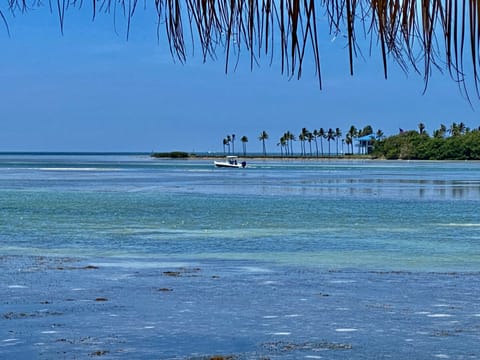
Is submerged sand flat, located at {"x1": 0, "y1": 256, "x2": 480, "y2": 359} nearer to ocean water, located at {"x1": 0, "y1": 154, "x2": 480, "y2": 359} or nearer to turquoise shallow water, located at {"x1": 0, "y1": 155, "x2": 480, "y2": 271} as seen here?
ocean water, located at {"x1": 0, "y1": 154, "x2": 480, "y2": 359}

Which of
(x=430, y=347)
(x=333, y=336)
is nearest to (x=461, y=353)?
(x=430, y=347)

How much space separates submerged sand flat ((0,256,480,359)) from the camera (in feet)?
32.6

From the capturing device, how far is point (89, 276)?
1617 centimetres

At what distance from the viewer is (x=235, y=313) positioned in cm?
1222

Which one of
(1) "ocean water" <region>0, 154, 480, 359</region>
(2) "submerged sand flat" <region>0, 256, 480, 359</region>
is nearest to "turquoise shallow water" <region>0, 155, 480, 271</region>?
(1) "ocean water" <region>0, 154, 480, 359</region>

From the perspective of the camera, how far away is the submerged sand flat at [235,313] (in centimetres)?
994

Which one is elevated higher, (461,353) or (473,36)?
(473,36)

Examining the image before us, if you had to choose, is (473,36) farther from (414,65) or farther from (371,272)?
(371,272)

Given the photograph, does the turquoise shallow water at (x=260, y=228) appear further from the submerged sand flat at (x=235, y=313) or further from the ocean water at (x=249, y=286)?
the submerged sand flat at (x=235, y=313)

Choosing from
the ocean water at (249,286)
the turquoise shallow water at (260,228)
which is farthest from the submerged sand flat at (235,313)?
the turquoise shallow water at (260,228)

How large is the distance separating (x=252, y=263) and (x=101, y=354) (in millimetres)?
9402

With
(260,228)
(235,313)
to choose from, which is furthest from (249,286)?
(260,228)

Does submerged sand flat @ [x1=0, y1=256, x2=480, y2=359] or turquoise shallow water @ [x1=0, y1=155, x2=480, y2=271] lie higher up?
submerged sand flat @ [x1=0, y1=256, x2=480, y2=359]

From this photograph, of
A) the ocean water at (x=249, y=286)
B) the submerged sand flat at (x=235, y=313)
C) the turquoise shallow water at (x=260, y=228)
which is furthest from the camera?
the turquoise shallow water at (x=260, y=228)
